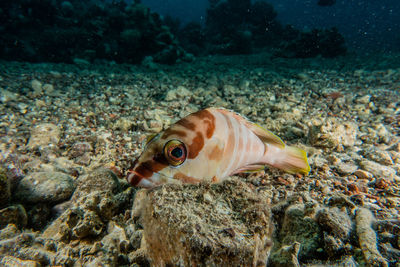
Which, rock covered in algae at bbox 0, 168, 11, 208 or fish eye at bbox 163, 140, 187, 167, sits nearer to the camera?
fish eye at bbox 163, 140, 187, 167

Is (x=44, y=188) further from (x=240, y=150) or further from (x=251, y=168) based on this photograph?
(x=251, y=168)

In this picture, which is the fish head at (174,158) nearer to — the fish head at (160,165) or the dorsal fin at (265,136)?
the fish head at (160,165)

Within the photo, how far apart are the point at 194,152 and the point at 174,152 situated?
135 mm

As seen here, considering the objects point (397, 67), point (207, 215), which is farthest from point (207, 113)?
point (397, 67)

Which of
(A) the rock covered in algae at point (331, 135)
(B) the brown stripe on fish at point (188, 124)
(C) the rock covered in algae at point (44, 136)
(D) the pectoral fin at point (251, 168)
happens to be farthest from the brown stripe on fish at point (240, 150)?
(C) the rock covered in algae at point (44, 136)

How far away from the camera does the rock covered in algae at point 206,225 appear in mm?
842

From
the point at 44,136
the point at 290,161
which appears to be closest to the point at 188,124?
the point at 290,161

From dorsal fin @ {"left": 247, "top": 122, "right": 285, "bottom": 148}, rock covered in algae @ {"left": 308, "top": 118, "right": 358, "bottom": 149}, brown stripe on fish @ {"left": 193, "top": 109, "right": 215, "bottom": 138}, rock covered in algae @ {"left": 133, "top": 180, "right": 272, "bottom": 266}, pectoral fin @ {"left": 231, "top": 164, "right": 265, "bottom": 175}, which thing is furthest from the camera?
rock covered in algae @ {"left": 308, "top": 118, "right": 358, "bottom": 149}

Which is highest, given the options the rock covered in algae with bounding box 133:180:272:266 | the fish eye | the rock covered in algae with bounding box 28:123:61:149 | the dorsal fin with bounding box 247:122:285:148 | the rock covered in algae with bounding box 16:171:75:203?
the fish eye

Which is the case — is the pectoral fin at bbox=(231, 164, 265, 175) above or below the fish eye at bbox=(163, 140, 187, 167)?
below

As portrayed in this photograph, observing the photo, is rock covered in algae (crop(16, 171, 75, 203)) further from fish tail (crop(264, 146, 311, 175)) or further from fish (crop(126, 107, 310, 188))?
fish tail (crop(264, 146, 311, 175))

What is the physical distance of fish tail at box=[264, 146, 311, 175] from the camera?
178 centimetres

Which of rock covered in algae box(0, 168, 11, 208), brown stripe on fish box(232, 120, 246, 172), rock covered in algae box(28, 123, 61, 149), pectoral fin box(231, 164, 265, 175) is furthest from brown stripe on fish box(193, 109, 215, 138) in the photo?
rock covered in algae box(28, 123, 61, 149)

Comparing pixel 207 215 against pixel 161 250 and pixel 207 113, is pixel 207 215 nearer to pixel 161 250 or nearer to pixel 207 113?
pixel 161 250
